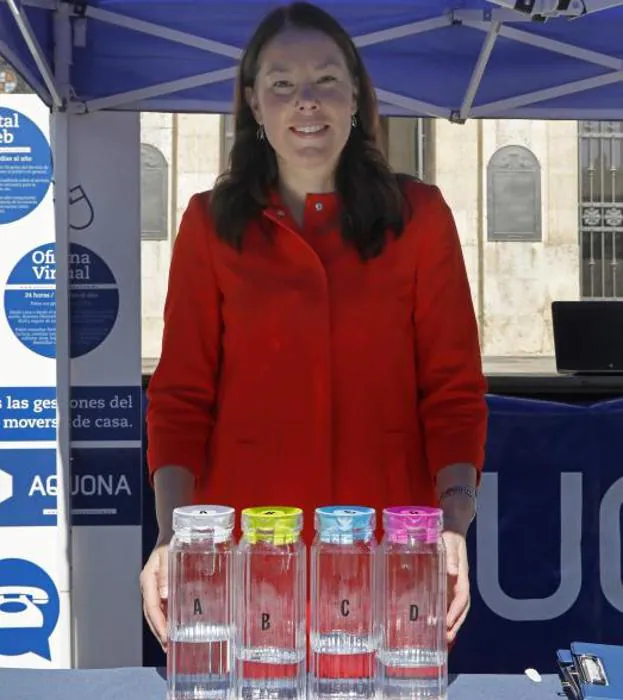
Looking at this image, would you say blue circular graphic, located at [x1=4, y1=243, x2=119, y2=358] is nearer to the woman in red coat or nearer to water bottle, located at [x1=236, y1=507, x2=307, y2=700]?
the woman in red coat

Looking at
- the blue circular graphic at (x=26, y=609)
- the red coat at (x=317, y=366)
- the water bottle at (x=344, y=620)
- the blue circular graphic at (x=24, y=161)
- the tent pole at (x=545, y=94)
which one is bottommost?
the blue circular graphic at (x=26, y=609)

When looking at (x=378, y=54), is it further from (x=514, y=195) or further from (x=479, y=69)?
(x=514, y=195)

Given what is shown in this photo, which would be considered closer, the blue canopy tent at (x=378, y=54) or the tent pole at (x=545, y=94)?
the blue canopy tent at (x=378, y=54)

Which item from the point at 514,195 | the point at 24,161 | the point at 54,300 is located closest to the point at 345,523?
the point at 54,300

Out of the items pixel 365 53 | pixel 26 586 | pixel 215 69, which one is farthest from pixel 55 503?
pixel 365 53

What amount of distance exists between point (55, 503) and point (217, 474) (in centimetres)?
218

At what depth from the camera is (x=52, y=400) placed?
12.5 ft

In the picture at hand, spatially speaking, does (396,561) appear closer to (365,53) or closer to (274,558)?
(274,558)

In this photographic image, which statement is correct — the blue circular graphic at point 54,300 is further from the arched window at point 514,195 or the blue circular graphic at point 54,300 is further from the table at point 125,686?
the arched window at point 514,195

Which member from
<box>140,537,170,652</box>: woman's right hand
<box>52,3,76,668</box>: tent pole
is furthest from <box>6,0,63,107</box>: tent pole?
<box>140,537,170,652</box>: woman's right hand

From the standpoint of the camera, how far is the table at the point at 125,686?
1509 millimetres

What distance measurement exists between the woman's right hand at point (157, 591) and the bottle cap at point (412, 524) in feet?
1.16

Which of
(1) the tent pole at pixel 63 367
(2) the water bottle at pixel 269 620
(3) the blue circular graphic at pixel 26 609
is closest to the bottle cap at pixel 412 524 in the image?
(2) the water bottle at pixel 269 620

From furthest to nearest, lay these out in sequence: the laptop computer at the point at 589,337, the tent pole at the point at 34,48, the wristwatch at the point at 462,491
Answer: the laptop computer at the point at 589,337
the tent pole at the point at 34,48
the wristwatch at the point at 462,491
